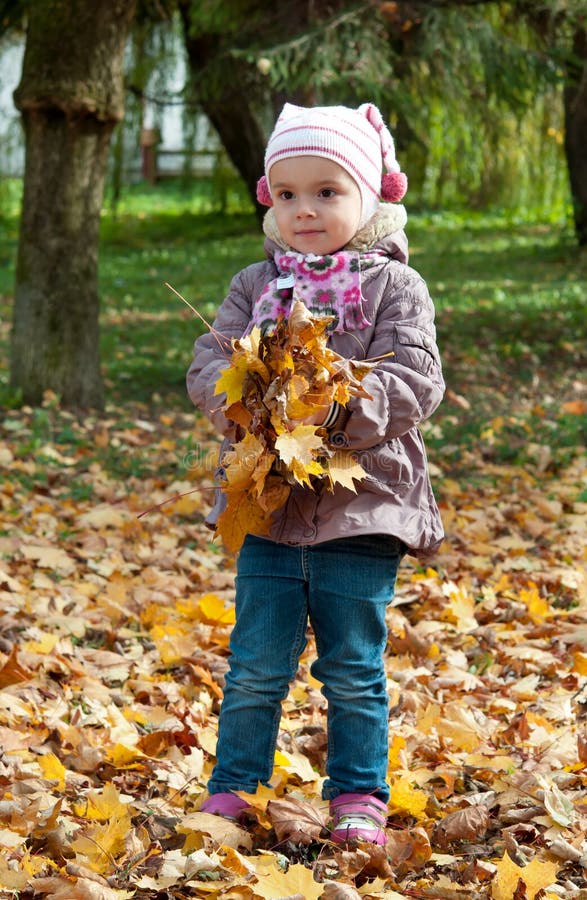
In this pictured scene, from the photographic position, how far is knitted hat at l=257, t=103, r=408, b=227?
2572 millimetres

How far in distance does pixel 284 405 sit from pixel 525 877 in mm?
1097

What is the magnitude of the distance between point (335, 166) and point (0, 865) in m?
1.68

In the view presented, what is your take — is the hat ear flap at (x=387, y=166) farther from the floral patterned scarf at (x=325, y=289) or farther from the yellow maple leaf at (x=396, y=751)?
the yellow maple leaf at (x=396, y=751)

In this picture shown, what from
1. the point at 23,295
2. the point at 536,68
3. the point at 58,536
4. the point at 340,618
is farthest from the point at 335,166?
the point at 536,68

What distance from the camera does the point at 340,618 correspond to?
8.66 feet

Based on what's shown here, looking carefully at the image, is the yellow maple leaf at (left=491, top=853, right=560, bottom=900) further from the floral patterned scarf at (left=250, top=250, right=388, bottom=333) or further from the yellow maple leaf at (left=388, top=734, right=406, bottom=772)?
the floral patterned scarf at (left=250, top=250, right=388, bottom=333)

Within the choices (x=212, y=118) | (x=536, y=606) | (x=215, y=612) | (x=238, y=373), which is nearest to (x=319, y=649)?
(x=238, y=373)

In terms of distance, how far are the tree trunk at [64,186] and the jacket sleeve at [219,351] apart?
4670 millimetres

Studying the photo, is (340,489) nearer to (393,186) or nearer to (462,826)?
(393,186)

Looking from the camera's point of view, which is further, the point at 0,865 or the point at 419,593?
the point at 419,593

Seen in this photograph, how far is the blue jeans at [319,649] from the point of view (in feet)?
8.64

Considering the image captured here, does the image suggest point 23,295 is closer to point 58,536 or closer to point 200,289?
point 58,536

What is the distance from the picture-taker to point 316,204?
2582 millimetres

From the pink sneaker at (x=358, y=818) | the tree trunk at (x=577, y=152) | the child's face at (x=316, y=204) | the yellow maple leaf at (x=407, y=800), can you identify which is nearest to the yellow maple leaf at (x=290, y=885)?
the pink sneaker at (x=358, y=818)
